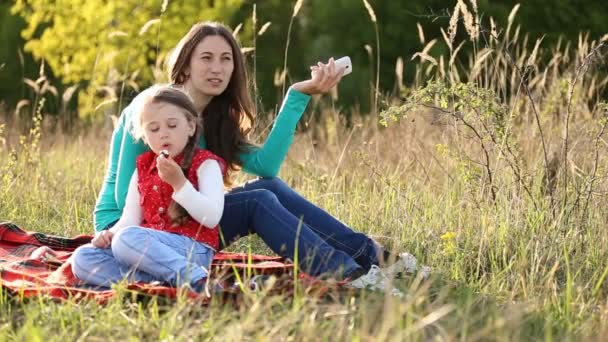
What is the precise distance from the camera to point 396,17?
38.9ft

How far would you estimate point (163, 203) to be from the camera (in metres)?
3.64

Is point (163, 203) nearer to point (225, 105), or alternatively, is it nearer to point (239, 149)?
point (239, 149)

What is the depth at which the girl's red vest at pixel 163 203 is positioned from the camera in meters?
3.63

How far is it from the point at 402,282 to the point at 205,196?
2.34 feet

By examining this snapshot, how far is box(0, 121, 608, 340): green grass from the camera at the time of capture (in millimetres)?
2816

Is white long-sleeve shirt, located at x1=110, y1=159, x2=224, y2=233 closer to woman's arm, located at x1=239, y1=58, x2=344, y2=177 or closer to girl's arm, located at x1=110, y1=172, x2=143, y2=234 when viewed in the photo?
girl's arm, located at x1=110, y1=172, x2=143, y2=234

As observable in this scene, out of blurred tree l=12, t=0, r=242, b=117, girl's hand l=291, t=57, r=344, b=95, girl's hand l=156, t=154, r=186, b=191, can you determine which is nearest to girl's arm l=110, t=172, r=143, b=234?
girl's hand l=156, t=154, r=186, b=191

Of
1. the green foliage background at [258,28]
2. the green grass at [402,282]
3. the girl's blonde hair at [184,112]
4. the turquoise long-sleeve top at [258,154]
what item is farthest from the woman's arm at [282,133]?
the green foliage background at [258,28]

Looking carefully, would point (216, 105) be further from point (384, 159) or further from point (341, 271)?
point (384, 159)

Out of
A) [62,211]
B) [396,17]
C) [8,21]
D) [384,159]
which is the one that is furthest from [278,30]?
[62,211]

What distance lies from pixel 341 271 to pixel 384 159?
286 cm

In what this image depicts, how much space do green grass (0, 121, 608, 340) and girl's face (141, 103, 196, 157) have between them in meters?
0.59

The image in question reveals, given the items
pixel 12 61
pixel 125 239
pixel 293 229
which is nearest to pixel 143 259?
pixel 125 239

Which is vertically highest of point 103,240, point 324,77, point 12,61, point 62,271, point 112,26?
point 112,26
